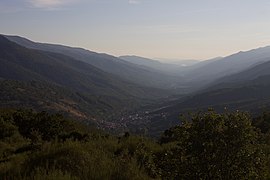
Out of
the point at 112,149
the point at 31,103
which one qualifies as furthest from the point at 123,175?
the point at 31,103

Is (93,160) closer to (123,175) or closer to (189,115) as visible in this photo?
(123,175)

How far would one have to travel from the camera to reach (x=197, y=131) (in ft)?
22.0

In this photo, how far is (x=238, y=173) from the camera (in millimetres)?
6566

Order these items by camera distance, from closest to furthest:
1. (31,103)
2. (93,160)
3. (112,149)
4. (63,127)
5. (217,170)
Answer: (217,170), (93,160), (112,149), (63,127), (31,103)

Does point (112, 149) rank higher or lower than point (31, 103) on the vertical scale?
higher

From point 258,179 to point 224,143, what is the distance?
87 centimetres

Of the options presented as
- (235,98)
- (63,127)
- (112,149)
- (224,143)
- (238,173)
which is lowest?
(235,98)

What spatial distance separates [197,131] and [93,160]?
8.08 feet

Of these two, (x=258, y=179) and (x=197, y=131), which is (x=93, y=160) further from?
(x=258, y=179)

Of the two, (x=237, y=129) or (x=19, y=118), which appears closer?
(x=237, y=129)

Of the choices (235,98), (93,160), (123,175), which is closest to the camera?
(123,175)

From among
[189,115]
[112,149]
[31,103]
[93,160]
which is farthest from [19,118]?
[31,103]

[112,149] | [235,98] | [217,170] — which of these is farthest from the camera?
[235,98]

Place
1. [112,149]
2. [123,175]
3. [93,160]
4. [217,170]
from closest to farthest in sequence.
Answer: [217,170], [123,175], [93,160], [112,149]
